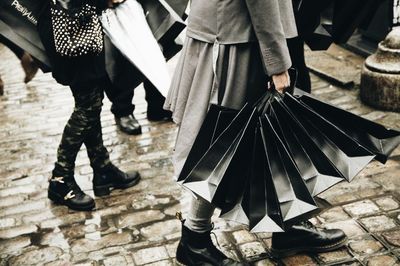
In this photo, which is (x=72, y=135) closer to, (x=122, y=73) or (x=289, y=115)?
(x=122, y=73)

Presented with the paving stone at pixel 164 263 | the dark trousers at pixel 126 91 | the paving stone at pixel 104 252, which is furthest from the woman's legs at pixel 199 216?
the dark trousers at pixel 126 91

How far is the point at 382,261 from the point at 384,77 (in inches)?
99.3

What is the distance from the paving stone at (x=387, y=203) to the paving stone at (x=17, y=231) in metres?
2.32

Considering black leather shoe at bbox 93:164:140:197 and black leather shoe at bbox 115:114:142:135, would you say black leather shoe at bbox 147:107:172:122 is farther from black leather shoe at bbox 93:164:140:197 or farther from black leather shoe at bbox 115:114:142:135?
black leather shoe at bbox 93:164:140:197

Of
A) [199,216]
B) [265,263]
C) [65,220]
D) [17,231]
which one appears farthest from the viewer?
[65,220]

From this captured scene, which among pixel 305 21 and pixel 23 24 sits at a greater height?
pixel 305 21

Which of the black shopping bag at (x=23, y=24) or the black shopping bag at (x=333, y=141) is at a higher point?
the black shopping bag at (x=23, y=24)

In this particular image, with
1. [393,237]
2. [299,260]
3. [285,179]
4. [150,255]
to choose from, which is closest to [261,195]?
[285,179]

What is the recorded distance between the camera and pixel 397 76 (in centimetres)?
525

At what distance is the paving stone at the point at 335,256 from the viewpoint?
3.29 meters

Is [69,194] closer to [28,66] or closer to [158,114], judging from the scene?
[28,66]

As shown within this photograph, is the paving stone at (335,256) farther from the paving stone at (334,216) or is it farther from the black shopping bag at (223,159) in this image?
the black shopping bag at (223,159)

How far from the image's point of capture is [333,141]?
278 centimetres

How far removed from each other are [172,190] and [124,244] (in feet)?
2.56
